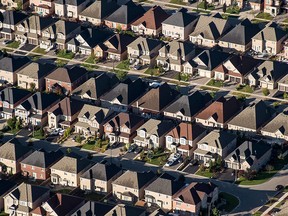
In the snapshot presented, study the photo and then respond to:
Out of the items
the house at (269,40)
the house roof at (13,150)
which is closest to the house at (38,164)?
the house roof at (13,150)

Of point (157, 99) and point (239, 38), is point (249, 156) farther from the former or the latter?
point (239, 38)

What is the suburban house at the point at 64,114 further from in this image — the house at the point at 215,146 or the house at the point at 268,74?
the house at the point at 268,74

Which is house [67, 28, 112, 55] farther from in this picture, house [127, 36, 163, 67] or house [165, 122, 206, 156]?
house [165, 122, 206, 156]

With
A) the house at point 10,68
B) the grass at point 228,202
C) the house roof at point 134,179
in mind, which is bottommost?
the house at point 10,68

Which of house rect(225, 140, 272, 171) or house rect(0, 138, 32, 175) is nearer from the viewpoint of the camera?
house rect(225, 140, 272, 171)

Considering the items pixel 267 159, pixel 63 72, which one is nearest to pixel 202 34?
pixel 63 72

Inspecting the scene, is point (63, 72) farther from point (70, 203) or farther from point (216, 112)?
point (70, 203)

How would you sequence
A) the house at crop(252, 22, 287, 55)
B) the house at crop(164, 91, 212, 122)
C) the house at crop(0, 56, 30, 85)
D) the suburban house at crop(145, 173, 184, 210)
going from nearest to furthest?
the suburban house at crop(145, 173, 184, 210) → the house at crop(164, 91, 212, 122) → the house at crop(0, 56, 30, 85) → the house at crop(252, 22, 287, 55)

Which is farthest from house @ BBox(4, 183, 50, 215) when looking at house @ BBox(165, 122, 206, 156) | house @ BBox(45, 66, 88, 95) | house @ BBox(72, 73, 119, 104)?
house @ BBox(45, 66, 88, 95)
